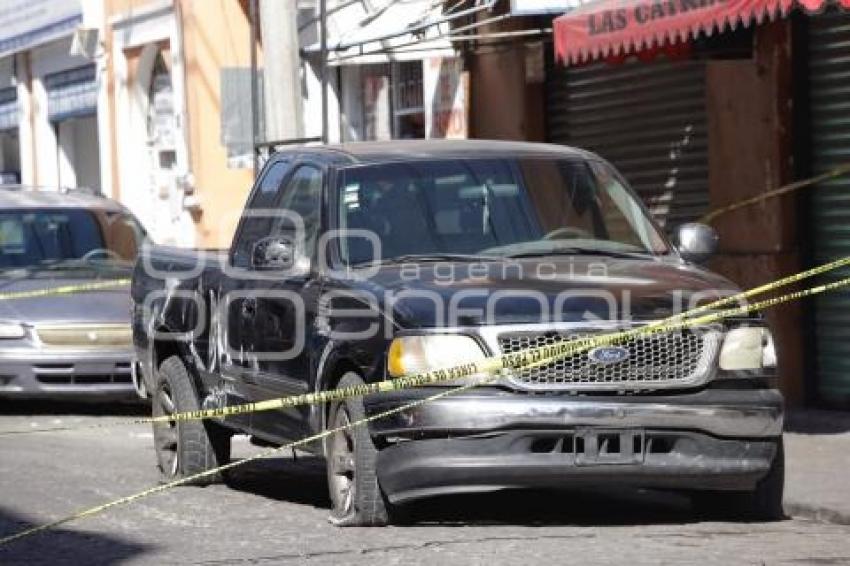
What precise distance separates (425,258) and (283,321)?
2.68 feet

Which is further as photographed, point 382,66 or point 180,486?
point 382,66

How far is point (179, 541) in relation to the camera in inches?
387

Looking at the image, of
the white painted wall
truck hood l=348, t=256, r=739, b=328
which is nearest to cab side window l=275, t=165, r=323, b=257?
truck hood l=348, t=256, r=739, b=328

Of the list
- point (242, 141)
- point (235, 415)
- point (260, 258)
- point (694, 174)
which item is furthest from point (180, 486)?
point (242, 141)

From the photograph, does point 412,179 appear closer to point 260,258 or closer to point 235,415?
point 260,258

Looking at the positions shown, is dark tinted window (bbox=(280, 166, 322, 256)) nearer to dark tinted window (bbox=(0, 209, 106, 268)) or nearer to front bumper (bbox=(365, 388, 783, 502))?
front bumper (bbox=(365, 388, 783, 502))

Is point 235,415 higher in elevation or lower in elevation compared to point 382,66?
lower

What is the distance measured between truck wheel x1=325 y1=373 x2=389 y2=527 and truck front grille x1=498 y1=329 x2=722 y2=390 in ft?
2.46

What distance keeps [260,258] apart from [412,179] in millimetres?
852

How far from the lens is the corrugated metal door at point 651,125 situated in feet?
56.1

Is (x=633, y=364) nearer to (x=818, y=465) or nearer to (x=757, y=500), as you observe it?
(x=757, y=500)

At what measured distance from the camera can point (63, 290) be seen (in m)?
17.4

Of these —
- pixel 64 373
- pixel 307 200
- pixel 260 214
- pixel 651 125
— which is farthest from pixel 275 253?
pixel 651 125

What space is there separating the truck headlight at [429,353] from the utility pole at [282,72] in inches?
313
